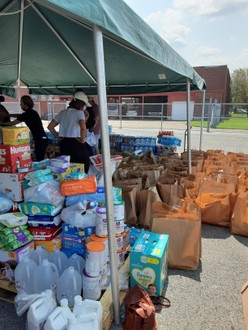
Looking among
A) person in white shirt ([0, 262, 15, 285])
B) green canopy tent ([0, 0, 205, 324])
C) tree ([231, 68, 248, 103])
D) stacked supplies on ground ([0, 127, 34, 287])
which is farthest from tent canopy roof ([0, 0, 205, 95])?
tree ([231, 68, 248, 103])

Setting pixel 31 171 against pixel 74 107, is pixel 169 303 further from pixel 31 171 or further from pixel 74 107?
pixel 74 107

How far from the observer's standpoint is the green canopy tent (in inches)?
66.7

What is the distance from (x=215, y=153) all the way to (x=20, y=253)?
5.38m

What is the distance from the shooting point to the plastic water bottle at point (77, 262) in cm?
227

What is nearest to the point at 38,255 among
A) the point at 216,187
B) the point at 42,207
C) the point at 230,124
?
the point at 42,207

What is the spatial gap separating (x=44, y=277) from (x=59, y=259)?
0.71 feet

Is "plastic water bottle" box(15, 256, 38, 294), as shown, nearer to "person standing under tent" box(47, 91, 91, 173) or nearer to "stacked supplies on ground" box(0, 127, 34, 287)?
"stacked supplies on ground" box(0, 127, 34, 287)

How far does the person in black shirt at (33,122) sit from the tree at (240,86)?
4224 cm

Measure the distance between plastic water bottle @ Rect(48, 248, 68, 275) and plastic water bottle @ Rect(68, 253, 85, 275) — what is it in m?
0.07

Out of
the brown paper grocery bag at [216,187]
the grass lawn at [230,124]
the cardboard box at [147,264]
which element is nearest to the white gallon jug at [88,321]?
the cardboard box at [147,264]

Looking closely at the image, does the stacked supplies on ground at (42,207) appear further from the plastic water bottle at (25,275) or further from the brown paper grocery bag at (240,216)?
the brown paper grocery bag at (240,216)

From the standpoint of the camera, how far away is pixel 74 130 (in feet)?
12.6

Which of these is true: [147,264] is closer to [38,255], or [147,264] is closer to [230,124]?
[38,255]

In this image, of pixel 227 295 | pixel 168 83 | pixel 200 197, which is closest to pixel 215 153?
pixel 168 83
